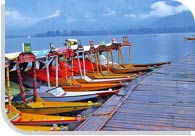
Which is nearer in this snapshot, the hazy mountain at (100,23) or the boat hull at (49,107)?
the hazy mountain at (100,23)

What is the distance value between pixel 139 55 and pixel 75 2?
18.2 ft

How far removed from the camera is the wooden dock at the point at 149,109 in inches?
98.7

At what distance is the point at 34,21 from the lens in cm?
281

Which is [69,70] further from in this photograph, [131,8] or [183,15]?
[183,15]

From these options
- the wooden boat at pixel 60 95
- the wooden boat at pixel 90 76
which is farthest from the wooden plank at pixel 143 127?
the wooden boat at pixel 90 76

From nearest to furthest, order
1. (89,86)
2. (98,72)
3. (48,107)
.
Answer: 1. (48,107)
2. (89,86)
3. (98,72)

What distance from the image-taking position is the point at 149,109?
9.55 ft

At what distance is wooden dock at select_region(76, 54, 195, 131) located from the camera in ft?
8.23

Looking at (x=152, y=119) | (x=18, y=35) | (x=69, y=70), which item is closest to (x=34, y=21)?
(x=18, y=35)

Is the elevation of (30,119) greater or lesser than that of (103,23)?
lesser

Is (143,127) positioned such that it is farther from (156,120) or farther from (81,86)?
(81,86)

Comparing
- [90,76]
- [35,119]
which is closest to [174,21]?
[35,119]

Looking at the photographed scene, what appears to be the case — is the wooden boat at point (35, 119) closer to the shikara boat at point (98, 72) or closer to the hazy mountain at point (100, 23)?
the hazy mountain at point (100, 23)

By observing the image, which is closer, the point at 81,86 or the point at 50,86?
the point at 50,86
